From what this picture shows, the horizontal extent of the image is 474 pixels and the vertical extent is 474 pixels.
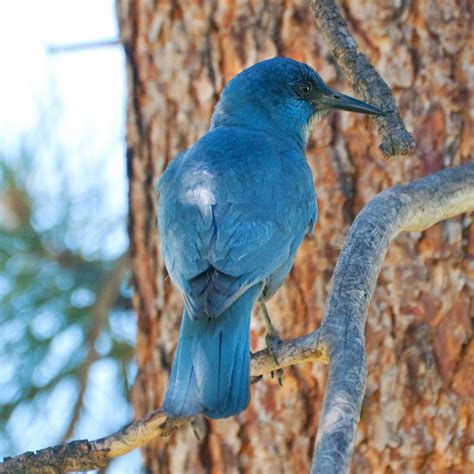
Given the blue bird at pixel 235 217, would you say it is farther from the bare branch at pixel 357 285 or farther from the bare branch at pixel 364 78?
the bare branch at pixel 357 285

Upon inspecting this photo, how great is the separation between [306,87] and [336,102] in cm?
14

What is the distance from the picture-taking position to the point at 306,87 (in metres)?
3.49

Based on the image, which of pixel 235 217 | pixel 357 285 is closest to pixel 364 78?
pixel 235 217

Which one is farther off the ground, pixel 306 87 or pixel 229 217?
pixel 306 87

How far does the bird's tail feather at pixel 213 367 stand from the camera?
2396mm

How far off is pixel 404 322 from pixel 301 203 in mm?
714

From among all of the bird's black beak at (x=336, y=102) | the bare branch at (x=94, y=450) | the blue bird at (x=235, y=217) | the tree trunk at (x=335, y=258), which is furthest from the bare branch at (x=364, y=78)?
the tree trunk at (x=335, y=258)

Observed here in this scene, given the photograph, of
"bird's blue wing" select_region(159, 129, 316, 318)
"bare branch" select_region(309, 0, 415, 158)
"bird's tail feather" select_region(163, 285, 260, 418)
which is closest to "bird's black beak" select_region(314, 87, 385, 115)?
"bird's blue wing" select_region(159, 129, 316, 318)

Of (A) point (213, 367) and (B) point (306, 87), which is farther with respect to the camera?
(B) point (306, 87)

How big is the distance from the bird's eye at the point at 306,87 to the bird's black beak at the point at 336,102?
0.03m

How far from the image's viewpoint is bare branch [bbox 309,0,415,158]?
8.51ft

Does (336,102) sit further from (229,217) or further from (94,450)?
(94,450)

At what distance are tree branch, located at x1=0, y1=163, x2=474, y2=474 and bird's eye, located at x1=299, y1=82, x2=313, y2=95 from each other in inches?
25.8

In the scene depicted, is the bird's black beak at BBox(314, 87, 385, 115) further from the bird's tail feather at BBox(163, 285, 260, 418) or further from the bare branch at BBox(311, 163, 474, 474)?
the bird's tail feather at BBox(163, 285, 260, 418)
